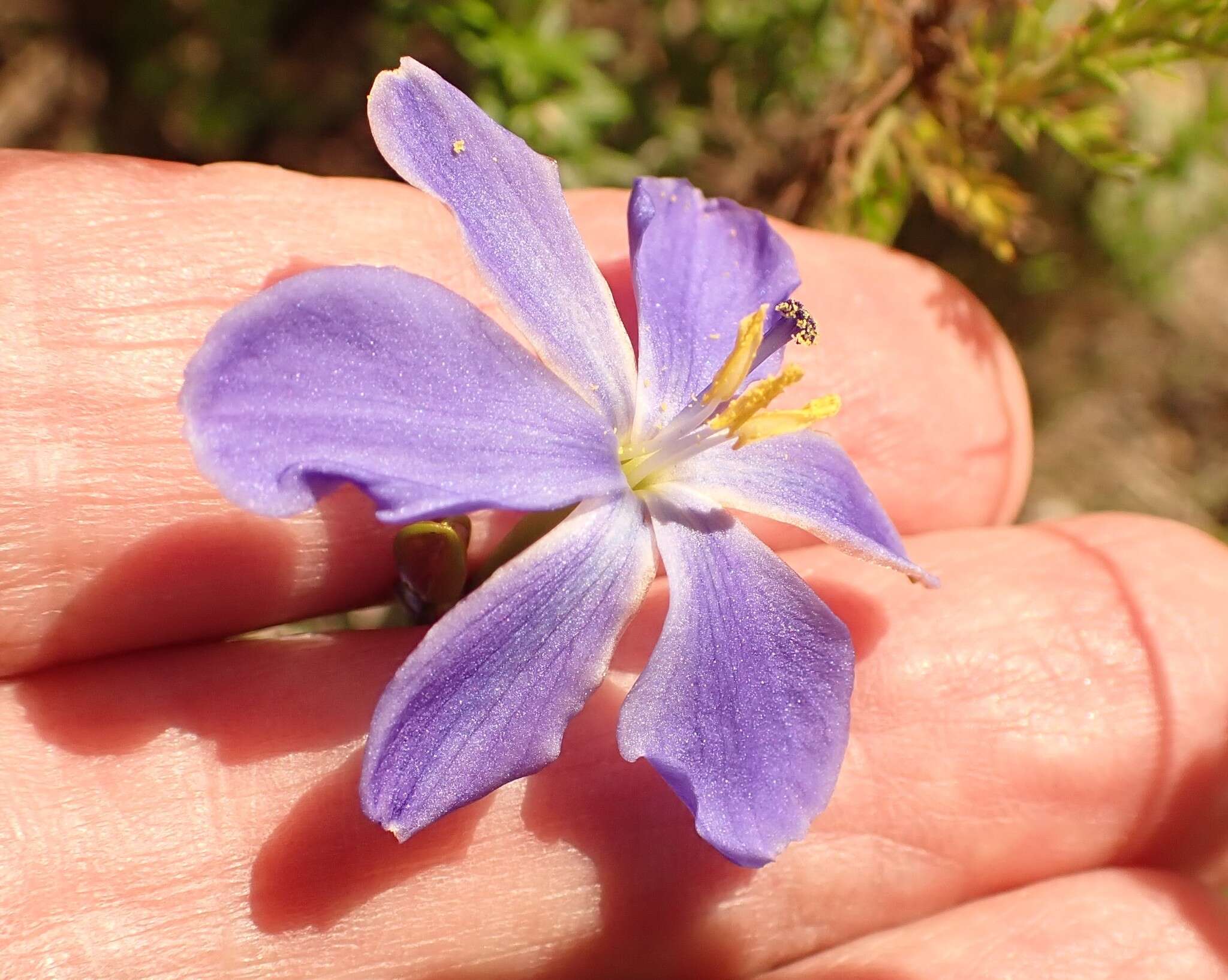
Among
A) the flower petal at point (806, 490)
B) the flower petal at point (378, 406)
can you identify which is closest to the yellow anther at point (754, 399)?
the flower petal at point (806, 490)

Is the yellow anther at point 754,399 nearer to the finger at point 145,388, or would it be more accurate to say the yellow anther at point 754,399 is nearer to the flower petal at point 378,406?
the flower petal at point 378,406

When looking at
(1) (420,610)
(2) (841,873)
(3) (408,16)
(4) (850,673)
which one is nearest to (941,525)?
(2) (841,873)

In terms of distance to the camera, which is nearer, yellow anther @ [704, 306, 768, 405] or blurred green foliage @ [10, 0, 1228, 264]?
yellow anther @ [704, 306, 768, 405]

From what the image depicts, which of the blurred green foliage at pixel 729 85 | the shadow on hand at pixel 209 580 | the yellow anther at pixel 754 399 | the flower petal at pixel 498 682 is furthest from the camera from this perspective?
the blurred green foliage at pixel 729 85

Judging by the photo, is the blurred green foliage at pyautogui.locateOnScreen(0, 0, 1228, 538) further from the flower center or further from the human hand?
the flower center

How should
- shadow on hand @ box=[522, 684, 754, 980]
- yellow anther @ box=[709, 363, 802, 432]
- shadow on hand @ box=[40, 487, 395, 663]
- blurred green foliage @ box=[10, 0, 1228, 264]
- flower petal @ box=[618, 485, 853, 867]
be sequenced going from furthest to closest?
blurred green foliage @ box=[10, 0, 1228, 264]
shadow on hand @ box=[522, 684, 754, 980]
shadow on hand @ box=[40, 487, 395, 663]
yellow anther @ box=[709, 363, 802, 432]
flower petal @ box=[618, 485, 853, 867]

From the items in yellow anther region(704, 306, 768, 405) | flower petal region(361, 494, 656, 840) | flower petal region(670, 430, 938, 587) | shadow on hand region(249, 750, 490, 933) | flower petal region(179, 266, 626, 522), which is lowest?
shadow on hand region(249, 750, 490, 933)

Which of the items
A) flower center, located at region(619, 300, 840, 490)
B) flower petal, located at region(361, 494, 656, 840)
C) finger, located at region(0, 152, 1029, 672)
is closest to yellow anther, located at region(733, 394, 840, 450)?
flower center, located at region(619, 300, 840, 490)

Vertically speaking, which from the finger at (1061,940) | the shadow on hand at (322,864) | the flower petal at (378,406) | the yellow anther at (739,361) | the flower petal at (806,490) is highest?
the yellow anther at (739,361)

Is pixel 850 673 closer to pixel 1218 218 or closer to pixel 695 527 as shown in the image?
pixel 695 527
